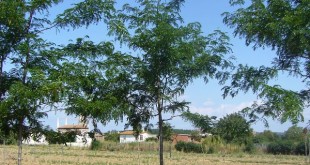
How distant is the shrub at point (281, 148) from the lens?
50750 mm

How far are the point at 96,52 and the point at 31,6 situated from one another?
4.34 feet

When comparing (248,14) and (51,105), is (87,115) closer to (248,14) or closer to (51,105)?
(51,105)

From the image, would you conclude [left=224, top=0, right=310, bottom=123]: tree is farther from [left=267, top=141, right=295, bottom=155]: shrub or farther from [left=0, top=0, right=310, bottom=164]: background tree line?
[left=267, top=141, right=295, bottom=155]: shrub

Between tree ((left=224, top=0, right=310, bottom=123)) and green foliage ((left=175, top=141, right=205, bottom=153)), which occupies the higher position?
tree ((left=224, top=0, right=310, bottom=123))

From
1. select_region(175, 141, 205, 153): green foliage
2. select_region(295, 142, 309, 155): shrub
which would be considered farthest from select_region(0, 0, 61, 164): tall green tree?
select_region(295, 142, 309, 155): shrub

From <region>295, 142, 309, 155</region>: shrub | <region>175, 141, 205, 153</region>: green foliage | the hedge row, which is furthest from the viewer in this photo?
the hedge row

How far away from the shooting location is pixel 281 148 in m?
51.1

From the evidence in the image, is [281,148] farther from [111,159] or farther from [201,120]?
[201,120]

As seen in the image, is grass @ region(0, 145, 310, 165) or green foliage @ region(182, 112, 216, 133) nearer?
green foliage @ region(182, 112, 216, 133)

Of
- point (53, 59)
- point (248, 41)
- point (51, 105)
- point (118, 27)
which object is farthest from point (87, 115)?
point (248, 41)

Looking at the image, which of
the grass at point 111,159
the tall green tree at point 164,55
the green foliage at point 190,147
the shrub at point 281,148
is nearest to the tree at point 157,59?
the tall green tree at point 164,55

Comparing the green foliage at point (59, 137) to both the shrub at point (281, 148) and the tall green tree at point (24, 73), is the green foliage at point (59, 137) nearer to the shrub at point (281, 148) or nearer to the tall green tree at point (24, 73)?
the tall green tree at point (24, 73)

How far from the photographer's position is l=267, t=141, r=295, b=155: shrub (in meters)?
50.8

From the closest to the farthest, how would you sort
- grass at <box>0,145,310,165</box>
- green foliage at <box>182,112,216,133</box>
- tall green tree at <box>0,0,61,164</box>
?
tall green tree at <box>0,0,61,164</box>, green foliage at <box>182,112,216,133</box>, grass at <box>0,145,310,165</box>
